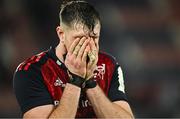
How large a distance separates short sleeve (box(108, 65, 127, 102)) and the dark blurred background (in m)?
2.37

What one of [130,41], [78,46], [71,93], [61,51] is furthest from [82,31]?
[130,41]

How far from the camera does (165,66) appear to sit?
616 cm

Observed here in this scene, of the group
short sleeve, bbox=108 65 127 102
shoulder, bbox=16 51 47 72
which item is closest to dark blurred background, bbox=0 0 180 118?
short sleeve, bbox=108 65 127 102

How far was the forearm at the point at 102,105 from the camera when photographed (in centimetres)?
304

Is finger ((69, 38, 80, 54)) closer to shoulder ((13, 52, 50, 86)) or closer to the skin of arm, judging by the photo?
the skin of arm

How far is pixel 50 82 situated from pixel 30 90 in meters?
0.17

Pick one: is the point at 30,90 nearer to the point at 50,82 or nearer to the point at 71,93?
the point at 50,82

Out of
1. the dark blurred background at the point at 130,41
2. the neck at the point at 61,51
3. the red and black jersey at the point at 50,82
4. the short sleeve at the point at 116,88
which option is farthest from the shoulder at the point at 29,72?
the dark blurred background at the point at 130,41

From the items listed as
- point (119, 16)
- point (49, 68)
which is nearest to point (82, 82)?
point (49, 68)

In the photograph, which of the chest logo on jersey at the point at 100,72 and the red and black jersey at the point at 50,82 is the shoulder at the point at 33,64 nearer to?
the red and black jersey at the point at 50,82

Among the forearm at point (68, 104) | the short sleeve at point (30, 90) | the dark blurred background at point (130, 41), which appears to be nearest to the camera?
the forearm at point (68, 104)

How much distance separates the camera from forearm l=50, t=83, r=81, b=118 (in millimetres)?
2914

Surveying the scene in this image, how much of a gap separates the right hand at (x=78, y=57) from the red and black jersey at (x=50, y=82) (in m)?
0.22

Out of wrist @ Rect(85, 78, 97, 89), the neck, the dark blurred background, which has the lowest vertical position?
the dark blurred background
